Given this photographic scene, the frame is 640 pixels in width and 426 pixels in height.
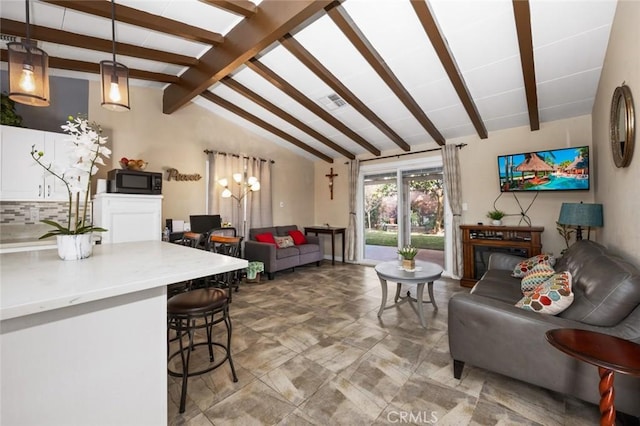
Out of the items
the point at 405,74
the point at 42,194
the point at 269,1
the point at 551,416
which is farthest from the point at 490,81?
the point at 42,194

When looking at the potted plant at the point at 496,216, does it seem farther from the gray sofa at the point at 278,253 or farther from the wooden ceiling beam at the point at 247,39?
the wooden ceiling beam at the point at 247,39

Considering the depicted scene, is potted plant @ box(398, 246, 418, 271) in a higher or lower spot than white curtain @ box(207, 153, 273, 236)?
lower

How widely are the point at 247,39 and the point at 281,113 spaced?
1802 mm

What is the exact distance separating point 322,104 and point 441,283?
348 cm

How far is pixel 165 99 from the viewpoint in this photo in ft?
13.7

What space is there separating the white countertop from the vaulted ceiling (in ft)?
7.27

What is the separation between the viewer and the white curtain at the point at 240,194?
477 cm

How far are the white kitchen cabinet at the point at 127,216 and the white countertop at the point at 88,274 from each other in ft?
6.42

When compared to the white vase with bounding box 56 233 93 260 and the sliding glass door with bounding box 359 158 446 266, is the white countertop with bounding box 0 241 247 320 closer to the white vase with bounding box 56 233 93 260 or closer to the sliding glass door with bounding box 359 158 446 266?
the white vase with bounding box 56 233 93 260

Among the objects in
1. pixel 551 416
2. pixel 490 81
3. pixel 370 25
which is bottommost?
pixel 551 416

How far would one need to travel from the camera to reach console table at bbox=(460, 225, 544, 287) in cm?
368

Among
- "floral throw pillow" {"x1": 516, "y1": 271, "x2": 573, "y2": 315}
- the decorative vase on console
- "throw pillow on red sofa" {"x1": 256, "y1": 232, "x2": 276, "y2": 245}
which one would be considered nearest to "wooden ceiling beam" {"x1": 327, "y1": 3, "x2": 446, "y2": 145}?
the decorative vase on console

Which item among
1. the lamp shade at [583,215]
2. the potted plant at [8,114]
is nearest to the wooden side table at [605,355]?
the lamp shade at [583,215]

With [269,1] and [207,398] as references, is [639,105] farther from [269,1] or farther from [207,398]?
[207,398]
